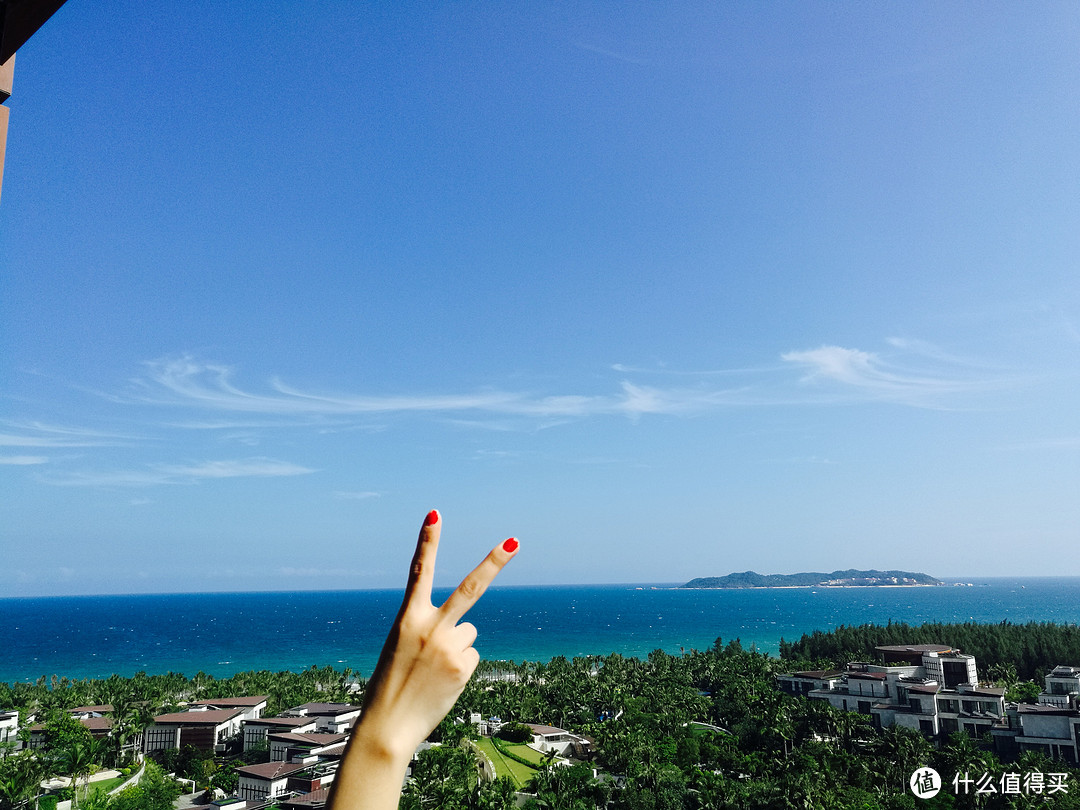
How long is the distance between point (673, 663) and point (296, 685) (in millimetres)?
30425

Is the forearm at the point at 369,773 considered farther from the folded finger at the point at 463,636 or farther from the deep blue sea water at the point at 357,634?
the deep blue sea water at the point at 357,634

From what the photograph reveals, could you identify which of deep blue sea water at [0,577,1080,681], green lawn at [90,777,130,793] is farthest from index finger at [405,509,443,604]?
deep blue sea water at [0,577,1080,681]

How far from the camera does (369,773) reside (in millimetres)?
1273

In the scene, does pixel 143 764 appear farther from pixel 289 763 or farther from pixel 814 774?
pixel 814 774

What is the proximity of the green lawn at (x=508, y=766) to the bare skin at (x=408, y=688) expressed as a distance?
30155 millimetres

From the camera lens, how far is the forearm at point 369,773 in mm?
1250

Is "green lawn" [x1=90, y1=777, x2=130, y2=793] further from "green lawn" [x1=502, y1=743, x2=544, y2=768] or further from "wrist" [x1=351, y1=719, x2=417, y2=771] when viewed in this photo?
"wrist" [x1=351, y1=719, x2=417, y2=771]

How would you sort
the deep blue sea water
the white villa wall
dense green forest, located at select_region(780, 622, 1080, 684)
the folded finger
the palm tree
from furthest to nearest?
1. the deep blue sea water
2. dense green forest, located at select_region(780, 622, 1080, 684)
3. the white villa wall
4. the palm tree
5. the folded finger

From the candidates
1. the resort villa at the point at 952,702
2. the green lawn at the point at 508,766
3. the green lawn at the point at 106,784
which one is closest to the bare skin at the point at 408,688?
the green lawn at the point at 508,766

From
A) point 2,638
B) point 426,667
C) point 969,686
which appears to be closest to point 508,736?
point 969,686

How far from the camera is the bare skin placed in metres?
1.26

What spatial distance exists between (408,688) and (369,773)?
0.16 metres

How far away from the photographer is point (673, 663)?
194ft

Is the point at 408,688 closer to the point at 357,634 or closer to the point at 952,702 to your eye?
the point at 952,702
